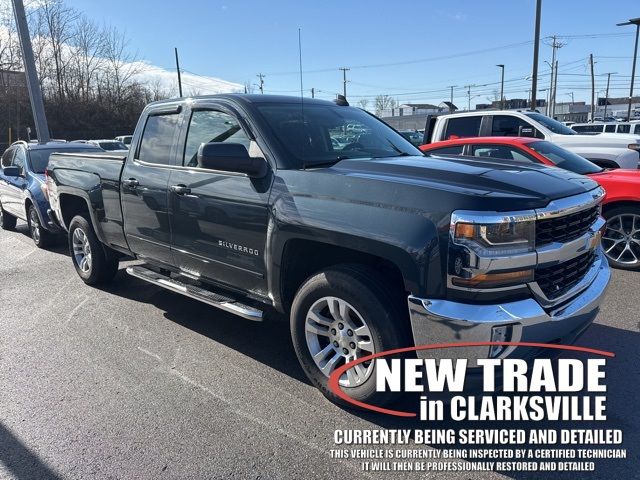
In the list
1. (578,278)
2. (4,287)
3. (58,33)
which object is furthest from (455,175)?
(58,33)

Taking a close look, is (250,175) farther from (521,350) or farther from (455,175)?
(521,350)

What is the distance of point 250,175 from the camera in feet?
11.5

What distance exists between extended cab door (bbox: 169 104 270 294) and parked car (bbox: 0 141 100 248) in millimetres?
4587

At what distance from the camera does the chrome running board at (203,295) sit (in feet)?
12.0

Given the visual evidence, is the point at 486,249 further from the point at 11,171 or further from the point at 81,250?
the point at 11,171

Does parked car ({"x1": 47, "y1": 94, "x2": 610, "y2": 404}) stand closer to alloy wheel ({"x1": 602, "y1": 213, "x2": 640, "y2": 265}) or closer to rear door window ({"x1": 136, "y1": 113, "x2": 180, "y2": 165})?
rear door window ({"x1": 136, "y1": 113, "x2": 180, "y2": 165})

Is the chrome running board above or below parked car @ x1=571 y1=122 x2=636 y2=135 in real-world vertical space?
below

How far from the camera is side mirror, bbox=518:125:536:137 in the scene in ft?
31.5

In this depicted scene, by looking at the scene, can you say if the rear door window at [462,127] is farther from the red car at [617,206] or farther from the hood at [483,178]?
the hood at [483,178]

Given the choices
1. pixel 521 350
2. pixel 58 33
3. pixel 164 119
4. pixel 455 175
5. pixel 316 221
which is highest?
pixel 58 33

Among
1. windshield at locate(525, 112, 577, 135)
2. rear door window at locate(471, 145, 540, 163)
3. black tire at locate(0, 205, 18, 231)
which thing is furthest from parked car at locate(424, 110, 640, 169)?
black tire at locate(0, 205, 18, 231)

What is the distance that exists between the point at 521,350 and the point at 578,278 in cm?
84

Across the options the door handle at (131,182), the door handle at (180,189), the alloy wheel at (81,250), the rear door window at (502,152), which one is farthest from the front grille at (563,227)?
the alloy wheel at (81,250)

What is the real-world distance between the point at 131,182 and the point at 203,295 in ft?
4.74
